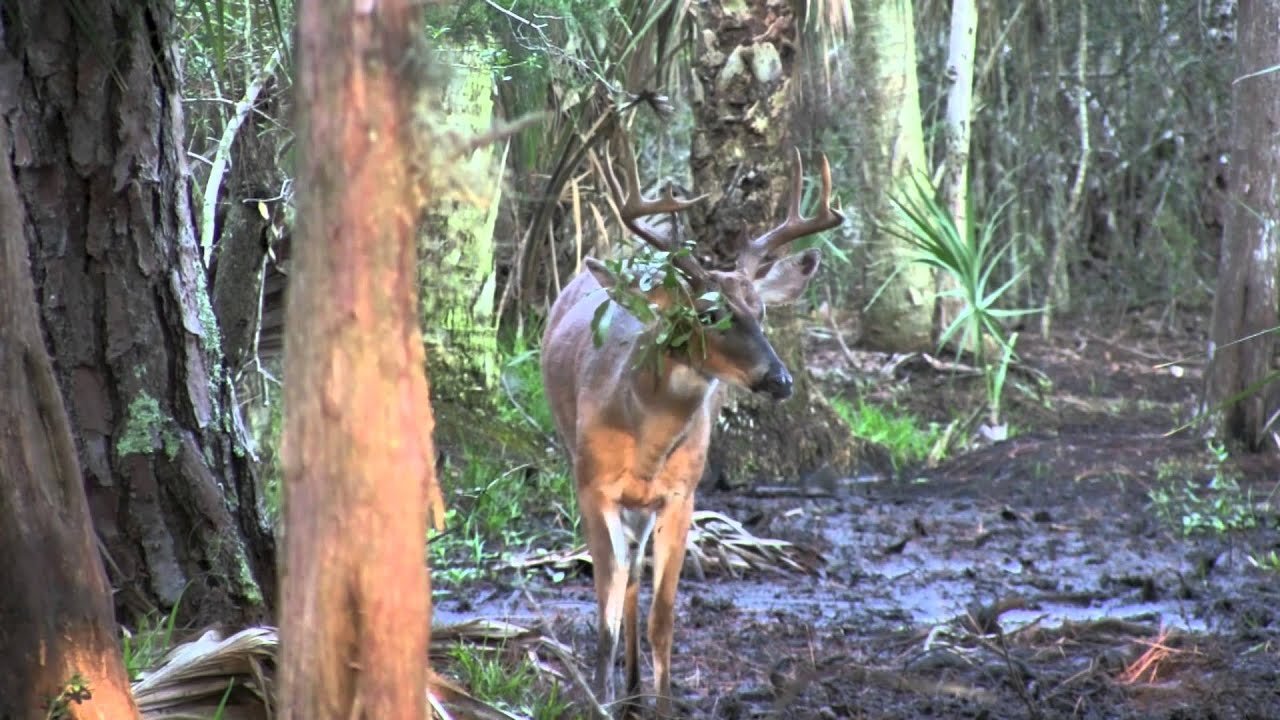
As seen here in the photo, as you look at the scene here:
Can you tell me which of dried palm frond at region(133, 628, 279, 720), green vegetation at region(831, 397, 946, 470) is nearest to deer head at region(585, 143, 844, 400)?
dried palm frond at region(133, 628, 279, 720)

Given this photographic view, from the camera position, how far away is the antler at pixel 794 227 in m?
6.39

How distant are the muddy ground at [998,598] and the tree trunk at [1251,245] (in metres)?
0.36

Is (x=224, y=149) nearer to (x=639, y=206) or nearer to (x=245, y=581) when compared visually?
(x=639, y=206)

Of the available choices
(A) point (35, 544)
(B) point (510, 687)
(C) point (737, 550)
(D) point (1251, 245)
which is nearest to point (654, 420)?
(B) point (510, 687)

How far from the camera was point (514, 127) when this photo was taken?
2535mm

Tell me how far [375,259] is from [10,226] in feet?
3.95

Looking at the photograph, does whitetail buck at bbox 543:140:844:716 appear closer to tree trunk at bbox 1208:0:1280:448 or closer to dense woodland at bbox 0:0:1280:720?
dense woodland at bbox 0:0:1280:720

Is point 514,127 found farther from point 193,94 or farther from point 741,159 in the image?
point 741,159

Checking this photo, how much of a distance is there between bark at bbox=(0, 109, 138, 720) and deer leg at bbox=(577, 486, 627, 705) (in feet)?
8.47

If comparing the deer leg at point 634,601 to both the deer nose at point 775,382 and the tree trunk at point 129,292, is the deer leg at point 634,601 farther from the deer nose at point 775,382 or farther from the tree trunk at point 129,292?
the tree trunk at point 129,292

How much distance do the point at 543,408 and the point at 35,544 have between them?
22.4 ft

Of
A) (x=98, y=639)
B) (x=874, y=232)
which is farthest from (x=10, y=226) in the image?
(x=874, y=232)

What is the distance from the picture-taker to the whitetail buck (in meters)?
5.83

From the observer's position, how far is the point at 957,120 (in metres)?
14.9
